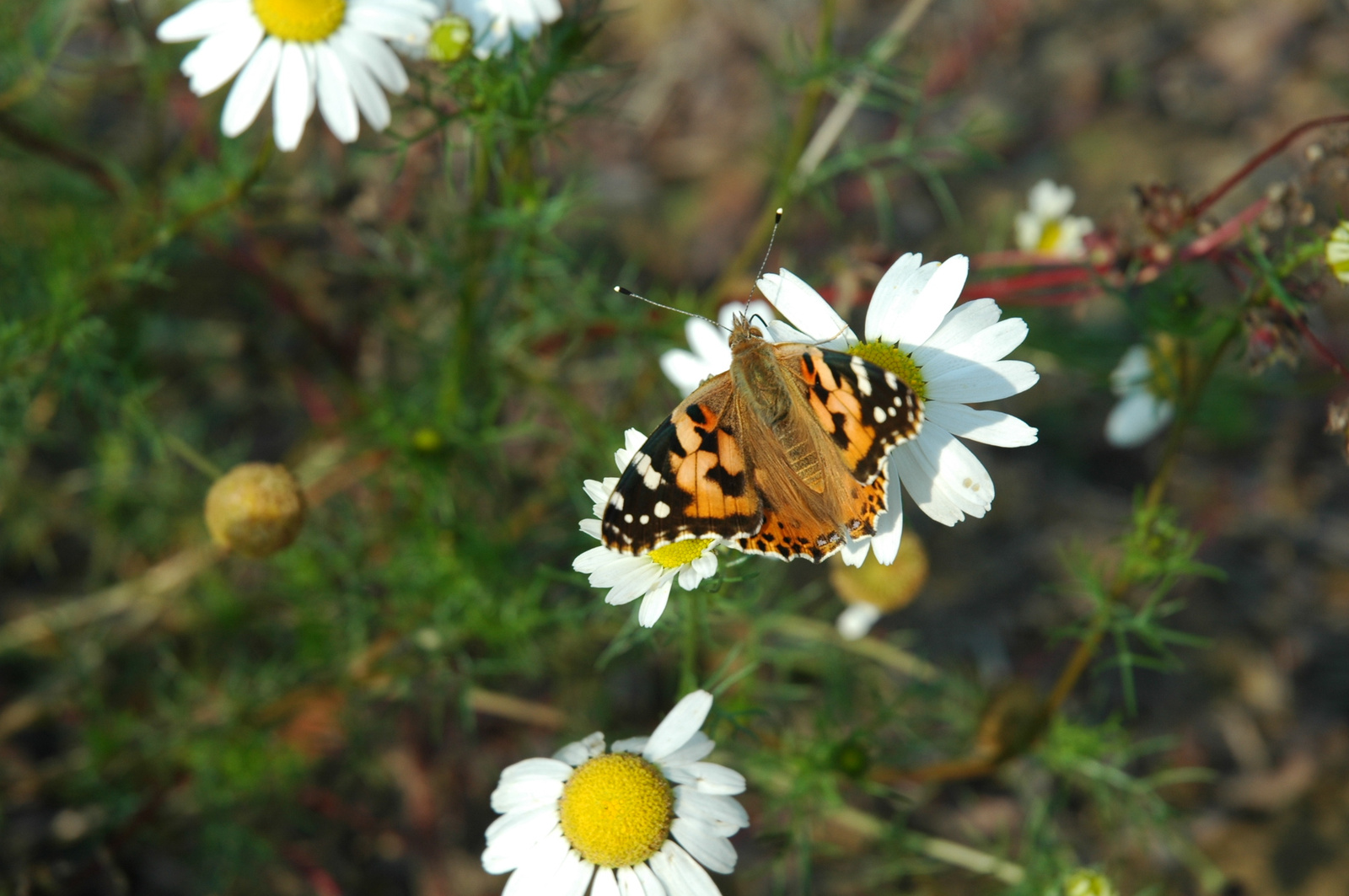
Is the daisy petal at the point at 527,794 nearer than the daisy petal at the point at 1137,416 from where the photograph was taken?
Yes

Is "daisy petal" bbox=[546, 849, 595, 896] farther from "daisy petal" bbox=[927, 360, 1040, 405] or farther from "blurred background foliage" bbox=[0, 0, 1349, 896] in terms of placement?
"daisy petal" bbox=[927, 360, 1040, 405]

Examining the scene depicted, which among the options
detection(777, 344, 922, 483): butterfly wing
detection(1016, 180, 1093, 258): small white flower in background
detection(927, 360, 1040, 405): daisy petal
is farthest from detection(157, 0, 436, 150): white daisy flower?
detection(1016, 180, 1093, 258): small white flower in background

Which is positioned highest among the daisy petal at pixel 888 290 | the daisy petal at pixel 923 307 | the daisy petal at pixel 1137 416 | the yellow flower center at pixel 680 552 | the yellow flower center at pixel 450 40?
the yellow flower center at pixel 450 40

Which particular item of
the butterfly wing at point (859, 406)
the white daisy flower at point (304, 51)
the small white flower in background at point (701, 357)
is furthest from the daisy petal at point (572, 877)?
the white daisy flower at point (304, 51)

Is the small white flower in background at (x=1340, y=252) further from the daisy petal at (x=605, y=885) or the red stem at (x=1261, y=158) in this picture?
the daisy petal at (x=605, y=885)

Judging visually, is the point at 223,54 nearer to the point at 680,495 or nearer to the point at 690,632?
the point at 680,495

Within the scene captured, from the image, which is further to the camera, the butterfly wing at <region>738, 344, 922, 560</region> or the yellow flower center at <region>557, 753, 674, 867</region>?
the yellow flower center at <region>557, 753, 674, 867</region>

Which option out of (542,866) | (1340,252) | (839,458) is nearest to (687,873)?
(542,866)
